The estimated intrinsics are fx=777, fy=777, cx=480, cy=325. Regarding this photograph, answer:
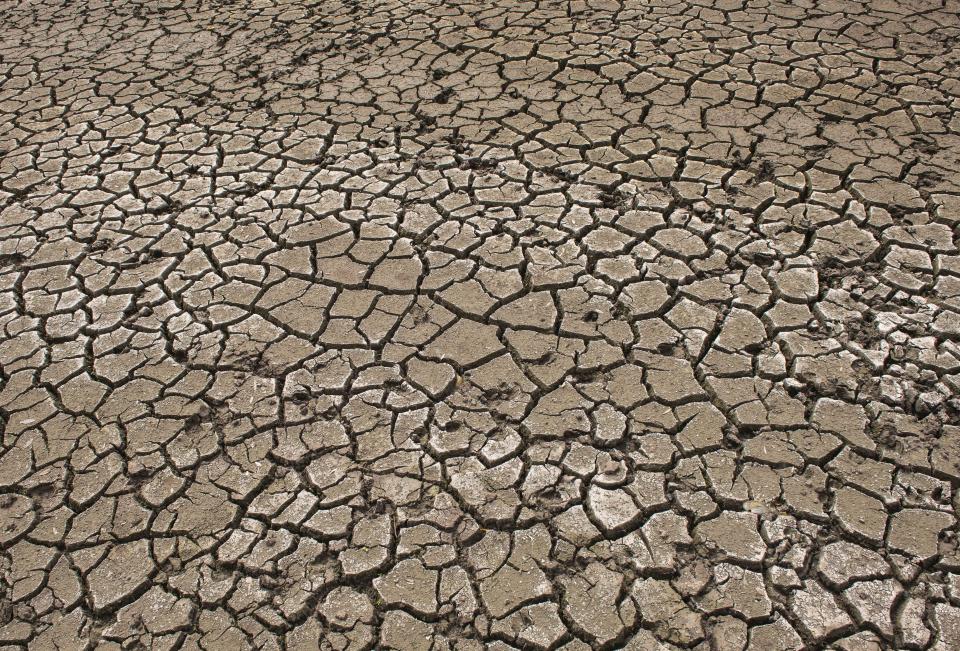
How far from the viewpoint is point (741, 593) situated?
2115 mm

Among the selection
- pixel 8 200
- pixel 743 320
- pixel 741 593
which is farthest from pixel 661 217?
pixel 8 200

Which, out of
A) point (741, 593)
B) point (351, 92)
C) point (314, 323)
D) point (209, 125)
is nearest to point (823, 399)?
point (741, 593)

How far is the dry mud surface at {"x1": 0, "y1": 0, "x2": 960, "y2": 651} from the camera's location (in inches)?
85.6

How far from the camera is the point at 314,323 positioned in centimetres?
308

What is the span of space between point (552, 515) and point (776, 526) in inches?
25.6

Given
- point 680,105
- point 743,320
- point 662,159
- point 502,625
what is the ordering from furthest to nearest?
point 680,105
point 662,159
point 743,320
point 502,625

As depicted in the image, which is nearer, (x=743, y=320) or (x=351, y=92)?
(x=743, y=320)

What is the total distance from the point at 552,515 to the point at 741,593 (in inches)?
22.2

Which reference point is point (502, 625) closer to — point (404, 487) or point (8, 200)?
point (404, 487)

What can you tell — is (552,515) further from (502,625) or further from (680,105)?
(680,105)

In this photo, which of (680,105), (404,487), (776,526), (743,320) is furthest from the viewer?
(680,105)

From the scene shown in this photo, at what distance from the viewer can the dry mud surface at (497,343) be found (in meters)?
2.17

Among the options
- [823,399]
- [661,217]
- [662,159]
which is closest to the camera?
[823,399]

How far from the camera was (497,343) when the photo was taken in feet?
9.66
